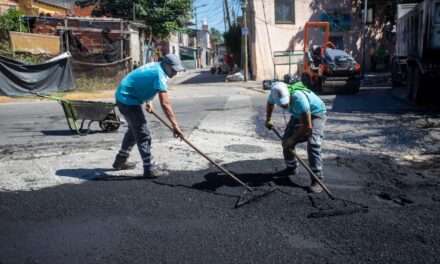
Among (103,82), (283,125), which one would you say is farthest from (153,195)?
(103,82)

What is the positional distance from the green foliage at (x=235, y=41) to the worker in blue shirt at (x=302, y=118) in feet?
86.2

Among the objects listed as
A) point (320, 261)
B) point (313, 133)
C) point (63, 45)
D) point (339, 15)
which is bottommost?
point (320, 261)

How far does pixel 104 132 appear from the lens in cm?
971

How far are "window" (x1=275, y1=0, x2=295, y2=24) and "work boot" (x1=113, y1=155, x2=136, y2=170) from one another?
21.1m

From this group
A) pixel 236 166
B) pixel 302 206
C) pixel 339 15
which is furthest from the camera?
pixel 339 15

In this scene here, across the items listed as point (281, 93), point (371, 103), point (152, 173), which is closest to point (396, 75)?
point (371, 103)

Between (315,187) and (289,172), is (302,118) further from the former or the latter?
(289,172)

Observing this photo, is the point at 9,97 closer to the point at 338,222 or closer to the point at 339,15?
the point at 338,222

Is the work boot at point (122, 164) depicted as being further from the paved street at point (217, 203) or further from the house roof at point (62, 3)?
the house roof at point (62, 3)

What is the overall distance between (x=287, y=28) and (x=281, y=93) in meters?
22.1

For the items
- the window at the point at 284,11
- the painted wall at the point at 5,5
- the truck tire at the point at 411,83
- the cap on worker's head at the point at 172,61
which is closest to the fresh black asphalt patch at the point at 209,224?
the cap on worker's head at the point at 172,61

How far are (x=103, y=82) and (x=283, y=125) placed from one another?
43.8 ft

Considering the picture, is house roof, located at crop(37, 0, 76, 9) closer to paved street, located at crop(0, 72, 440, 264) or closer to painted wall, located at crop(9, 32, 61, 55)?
painted wall, located at crop(9, 32, 61, 55)

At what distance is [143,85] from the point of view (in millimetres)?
5695
